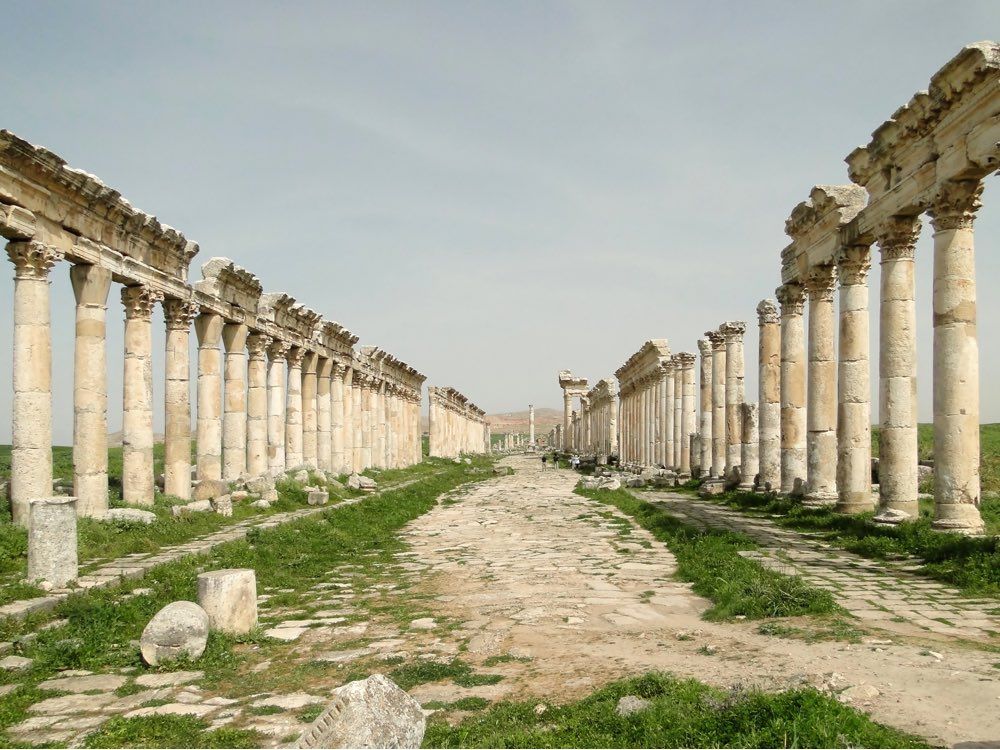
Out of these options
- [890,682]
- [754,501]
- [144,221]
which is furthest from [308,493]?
[890,682]

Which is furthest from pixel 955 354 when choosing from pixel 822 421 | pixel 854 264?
pixel 822 421

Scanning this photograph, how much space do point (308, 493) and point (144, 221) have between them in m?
8.41

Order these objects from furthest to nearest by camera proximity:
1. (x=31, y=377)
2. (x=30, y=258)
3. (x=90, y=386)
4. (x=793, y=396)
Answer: (x=793, y=396)
(x=90, y=386)
(x=31, y=377)
(x=30, y=258)

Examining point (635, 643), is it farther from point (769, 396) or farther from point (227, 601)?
point (769, 396)

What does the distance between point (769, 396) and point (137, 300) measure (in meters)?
15.9

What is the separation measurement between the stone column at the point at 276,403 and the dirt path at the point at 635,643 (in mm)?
13387

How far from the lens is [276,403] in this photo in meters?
27.6

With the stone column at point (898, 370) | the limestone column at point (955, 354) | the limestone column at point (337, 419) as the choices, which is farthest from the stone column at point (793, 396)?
the limestone column at point (337, 419)

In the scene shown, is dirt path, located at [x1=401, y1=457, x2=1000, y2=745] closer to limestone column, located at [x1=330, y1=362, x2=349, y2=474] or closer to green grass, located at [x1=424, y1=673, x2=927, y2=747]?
green grass, located at [x1=424, y1=673, x2=927, y2=747]

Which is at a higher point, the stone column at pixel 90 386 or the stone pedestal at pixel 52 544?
the stone column at pixel 90 386

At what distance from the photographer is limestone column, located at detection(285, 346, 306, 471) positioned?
96.9 ft

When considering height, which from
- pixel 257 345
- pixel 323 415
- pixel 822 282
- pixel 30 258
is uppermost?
pixel 822 282

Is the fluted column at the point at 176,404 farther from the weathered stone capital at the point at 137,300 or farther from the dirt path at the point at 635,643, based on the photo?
the dirt path at the point at 635,643

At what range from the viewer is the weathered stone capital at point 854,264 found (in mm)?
17359
